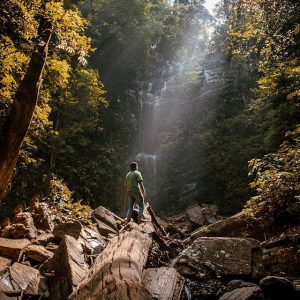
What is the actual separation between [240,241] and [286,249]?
0.81m

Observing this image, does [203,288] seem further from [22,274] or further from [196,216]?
[196,216]

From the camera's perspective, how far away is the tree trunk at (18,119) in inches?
203

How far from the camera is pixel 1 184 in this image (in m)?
5.16

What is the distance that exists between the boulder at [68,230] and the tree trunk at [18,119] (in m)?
2.89

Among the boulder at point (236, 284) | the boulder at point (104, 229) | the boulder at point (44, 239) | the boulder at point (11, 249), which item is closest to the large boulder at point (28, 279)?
the boulder at point (11, 249)

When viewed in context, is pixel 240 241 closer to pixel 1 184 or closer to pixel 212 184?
pixel 1 184

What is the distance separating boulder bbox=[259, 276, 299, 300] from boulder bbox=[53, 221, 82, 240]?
4.97 metres

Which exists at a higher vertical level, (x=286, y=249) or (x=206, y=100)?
(x=206, y=100)

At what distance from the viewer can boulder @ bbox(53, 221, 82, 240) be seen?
25.9ft

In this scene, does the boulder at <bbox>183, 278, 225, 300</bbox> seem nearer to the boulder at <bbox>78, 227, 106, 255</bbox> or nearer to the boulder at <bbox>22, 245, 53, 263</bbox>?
the boulder at <bbox>78, 227, 106, 255</bbox>

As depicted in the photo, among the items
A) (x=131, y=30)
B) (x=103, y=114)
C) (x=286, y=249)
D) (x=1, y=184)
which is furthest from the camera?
(x=131, y=30)

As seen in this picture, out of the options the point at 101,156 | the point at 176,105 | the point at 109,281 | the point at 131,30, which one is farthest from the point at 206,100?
the point at 109,281

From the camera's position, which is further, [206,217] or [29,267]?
[206,217]

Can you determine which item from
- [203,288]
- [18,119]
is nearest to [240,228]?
[203,288]
